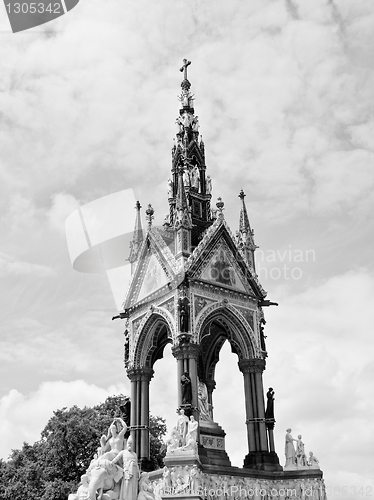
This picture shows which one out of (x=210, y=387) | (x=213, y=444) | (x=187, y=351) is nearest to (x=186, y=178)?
(x=187, y=351)

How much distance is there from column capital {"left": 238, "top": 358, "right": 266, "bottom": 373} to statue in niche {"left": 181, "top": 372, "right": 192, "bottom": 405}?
3116mm

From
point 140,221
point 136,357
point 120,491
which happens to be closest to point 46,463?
point 136,357

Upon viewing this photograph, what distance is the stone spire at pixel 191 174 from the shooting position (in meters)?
26.4

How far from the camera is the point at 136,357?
24.2 metres

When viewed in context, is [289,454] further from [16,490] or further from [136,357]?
[16,490]

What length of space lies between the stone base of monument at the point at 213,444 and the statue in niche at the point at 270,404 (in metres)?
1.72

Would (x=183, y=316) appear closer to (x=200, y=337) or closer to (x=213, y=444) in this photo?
(x=200, y=337)

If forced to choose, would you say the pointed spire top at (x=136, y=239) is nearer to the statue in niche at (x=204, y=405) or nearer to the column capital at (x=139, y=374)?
the column capital at (x=139, y=374)

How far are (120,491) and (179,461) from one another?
784 cm

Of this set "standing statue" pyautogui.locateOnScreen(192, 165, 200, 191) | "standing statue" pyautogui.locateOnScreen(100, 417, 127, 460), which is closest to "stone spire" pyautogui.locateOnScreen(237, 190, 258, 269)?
"standing statue" pyautogui.locateOnScreen(192, 165, 200, 191)

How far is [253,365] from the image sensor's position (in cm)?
2325

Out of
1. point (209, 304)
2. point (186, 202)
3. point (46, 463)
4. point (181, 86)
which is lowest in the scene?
point (46, 463)

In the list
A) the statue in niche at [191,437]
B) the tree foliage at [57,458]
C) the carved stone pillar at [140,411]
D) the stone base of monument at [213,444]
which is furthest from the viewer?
the tree foliage at [57,458]

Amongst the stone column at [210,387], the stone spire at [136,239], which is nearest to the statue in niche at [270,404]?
the stone column at [210,387]
